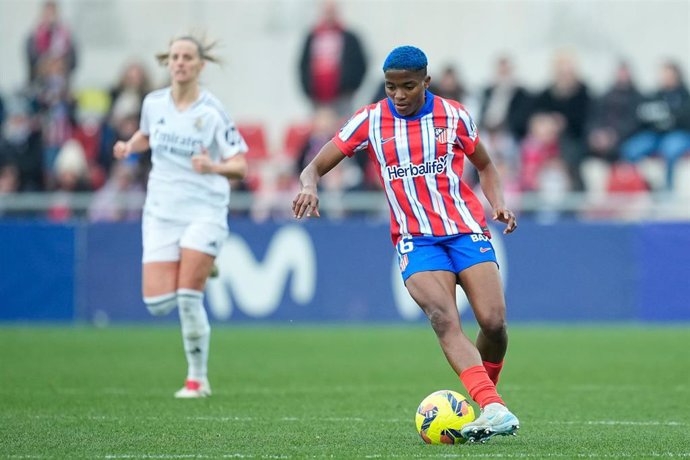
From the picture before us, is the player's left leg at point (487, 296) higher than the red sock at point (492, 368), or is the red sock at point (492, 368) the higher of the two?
the player's left leg at point (487, 296)

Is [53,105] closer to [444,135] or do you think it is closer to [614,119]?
[614,119]

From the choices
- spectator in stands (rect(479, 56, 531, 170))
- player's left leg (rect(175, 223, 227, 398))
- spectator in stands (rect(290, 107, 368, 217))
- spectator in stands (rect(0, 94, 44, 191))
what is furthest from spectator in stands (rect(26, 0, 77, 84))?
player's left leg (rect(175, 223, 227, 398))

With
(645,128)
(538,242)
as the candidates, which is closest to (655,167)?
(645,128)

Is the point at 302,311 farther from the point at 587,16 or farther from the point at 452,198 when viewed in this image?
the point at 452,198

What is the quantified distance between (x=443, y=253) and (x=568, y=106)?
1281 centimetres

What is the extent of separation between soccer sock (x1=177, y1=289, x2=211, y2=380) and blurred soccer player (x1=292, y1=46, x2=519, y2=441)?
9.76 ft

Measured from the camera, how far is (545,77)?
934 inches

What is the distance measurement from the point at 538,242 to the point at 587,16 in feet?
22.0

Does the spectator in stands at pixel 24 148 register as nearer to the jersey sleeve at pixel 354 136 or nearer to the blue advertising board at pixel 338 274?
the blue advertising board at pixel 338 274

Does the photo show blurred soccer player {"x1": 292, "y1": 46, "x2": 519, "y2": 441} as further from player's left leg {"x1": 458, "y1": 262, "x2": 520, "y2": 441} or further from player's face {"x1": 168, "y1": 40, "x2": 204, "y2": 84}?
player's face {"x1": 168, "y1": 40, "x2": 204, "y2": 84}

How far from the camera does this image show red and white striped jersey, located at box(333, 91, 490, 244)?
815cm

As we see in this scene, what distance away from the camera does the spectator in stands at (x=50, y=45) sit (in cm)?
2195

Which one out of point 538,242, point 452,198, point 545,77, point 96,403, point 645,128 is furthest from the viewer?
point 545,77

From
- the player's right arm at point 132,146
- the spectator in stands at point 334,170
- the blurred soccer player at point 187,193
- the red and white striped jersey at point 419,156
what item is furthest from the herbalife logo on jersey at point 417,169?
the spectator in stands at point 334,170
